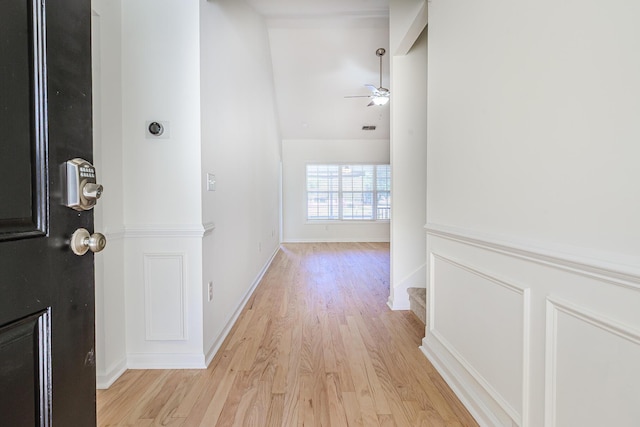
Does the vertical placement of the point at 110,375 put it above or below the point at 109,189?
below

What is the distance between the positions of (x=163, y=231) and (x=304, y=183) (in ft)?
20.1

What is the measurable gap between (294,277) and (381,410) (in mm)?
2786

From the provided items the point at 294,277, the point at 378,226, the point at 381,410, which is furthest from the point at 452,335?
the point at 378,226

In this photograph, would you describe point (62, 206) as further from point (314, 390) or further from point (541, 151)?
point (314, 390)

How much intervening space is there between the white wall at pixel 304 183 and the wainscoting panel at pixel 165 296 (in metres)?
5.96

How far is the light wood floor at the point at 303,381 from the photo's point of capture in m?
1.51

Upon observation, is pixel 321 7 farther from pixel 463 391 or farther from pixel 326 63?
pixel 463 391

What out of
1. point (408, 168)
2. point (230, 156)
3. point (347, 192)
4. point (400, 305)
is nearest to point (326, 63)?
point (347, 192)

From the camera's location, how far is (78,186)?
628mm

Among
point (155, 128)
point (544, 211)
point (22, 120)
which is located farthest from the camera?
Result: point (155, 128)

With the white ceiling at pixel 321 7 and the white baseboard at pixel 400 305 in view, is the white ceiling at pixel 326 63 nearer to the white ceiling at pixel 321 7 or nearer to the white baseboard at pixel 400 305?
the white ceiling at pixel 321 7

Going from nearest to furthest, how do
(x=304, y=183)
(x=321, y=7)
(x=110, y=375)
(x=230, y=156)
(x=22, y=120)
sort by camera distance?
(x=22, y=120), (x=110, y=375), (x=230, y=156), (x=321, y=7), (x=304, y=183)

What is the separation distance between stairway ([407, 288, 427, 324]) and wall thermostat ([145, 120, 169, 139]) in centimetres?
228

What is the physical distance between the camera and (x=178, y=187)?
1.93m
